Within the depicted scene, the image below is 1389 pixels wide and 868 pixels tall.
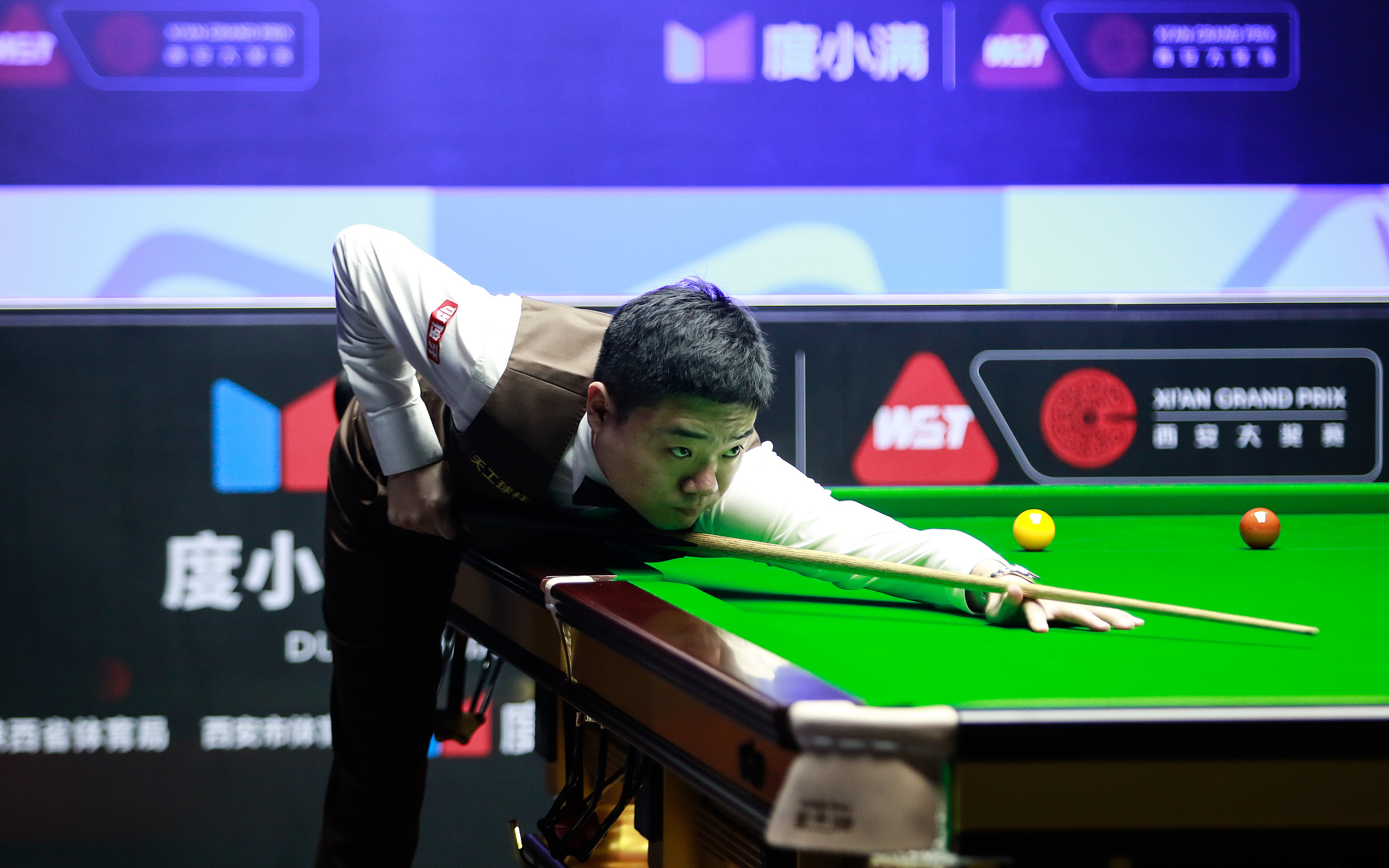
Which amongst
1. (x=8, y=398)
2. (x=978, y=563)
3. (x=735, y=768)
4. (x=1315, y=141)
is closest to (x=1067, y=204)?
(x=1315, y=141)

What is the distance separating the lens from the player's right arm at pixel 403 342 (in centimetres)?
172

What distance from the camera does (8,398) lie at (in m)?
3.00

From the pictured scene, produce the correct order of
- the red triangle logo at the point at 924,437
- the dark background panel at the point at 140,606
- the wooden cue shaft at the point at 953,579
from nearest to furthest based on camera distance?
the wooden cue shaft at the point at 953,579, the dark background panel at the point at 140,606, the red triangle logo at the point at 924,437

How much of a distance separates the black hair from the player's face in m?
0.02

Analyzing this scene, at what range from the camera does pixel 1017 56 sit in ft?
10.6

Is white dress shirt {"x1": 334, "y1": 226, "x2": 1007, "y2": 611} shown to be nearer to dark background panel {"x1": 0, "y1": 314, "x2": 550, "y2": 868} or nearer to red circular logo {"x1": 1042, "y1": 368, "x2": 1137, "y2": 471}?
dark background panel {"x1": 0, "y1": 314, "x2": 550, "y2": 868}

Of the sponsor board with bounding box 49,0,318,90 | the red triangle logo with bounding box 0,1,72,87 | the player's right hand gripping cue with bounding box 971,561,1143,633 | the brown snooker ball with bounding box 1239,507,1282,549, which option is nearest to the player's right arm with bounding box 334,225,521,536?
the player's right hand gripping cue with bounding box 971,561,1143,633

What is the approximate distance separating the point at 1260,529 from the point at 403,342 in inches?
57.6

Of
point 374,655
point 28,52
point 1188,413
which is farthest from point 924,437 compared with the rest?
point 28,52

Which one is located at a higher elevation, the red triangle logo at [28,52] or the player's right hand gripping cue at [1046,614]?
the red triangle logo at [28,52]

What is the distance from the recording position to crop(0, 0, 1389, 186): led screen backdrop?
120 inches

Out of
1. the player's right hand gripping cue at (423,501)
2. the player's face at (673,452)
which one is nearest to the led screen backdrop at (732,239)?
the player's right hand gripping cue at (423,501)

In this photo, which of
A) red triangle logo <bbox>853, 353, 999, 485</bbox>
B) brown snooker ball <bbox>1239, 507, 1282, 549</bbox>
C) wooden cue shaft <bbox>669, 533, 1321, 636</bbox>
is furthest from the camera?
red triangle logo <bbox>853, 353, 999, 485</bbox>

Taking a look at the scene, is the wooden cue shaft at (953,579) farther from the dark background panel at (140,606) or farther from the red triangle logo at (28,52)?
the red triangle logo at (28,52)
